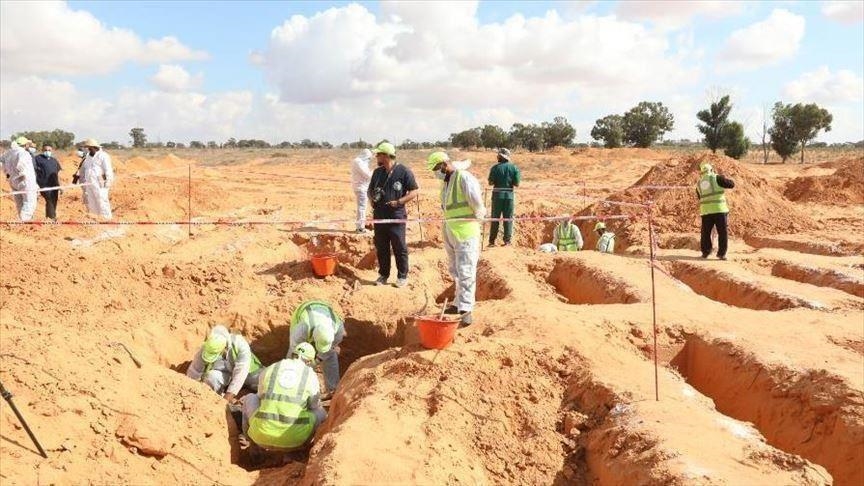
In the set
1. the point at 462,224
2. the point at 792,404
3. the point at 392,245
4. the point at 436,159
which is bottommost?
the point at 792,404

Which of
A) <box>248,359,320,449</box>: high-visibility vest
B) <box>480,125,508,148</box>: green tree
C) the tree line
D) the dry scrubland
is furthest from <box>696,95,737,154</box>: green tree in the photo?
<box>248,359,320,449</box>: high-visibility vest

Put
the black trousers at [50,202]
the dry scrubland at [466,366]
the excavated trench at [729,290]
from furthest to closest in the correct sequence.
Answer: the black trousers at [50,202], the excavated trench at [729,290], the dry scrubland at [466,366]

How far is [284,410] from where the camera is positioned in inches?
214

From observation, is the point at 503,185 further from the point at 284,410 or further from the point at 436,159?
the point at 284,410

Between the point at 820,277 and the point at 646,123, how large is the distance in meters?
39.0

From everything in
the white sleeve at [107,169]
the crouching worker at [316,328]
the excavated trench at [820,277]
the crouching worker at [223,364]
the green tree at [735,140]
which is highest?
the green tree at [735,140]

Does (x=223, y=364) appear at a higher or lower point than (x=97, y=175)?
lower

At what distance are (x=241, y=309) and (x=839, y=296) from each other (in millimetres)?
7519

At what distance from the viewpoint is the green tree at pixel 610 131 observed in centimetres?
4578

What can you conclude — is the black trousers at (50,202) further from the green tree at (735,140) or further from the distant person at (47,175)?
the green tree at (735,140)

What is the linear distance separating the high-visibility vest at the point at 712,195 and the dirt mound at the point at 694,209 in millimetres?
2867

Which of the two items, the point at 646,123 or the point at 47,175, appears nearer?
the point at 47,175

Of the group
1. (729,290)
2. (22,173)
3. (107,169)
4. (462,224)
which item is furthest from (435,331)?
(22,173)

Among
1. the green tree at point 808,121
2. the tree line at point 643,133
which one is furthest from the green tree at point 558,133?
the green tree at point 808,121
